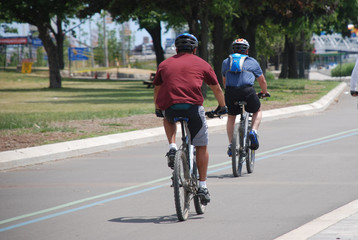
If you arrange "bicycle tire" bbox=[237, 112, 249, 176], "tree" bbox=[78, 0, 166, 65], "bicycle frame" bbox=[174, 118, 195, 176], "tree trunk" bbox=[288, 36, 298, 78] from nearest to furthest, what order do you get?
"bicycle frame" bbox=[174, 118, 195, 176] < "bicycle tire" bbox=[237, 112, 249, 176] < "tree" bbox=[78, 0, 166, 65] < "tree trunk" bbox=[288, 36, 298, 78]

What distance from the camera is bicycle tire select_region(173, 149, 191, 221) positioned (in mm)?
6793

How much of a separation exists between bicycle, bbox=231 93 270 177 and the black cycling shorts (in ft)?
0.19

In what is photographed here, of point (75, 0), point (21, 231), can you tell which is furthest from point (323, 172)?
point (75, 0)

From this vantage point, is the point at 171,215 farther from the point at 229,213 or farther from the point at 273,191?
the point at 273,191

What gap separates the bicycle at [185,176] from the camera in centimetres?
684

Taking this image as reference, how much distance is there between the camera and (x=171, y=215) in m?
7.52

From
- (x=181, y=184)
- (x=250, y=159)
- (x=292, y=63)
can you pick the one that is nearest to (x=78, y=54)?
(x=292, y=63)

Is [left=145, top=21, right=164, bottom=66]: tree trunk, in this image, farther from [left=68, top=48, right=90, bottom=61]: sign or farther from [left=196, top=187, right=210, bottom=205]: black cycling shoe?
[left=196, top=187, right=210, bottom=205]: black cycling shoe

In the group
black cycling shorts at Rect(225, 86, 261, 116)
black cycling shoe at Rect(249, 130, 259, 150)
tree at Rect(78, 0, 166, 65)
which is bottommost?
black cycling shoe at Rect(249, 130, 259, 150)

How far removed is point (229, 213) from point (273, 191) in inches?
58.7

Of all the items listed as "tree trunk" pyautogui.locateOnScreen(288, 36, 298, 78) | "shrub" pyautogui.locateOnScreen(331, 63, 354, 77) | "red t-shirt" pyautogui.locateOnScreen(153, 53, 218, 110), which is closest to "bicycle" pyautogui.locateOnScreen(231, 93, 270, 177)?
"red t-shirt" pyautogui.locateOnScreen(153, 53, 218, 110)

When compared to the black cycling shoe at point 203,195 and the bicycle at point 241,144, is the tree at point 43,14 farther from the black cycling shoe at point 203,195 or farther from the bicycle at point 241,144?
the black cycling shoe at point 203,195

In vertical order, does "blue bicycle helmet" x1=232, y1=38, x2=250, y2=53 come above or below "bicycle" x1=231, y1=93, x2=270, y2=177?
above

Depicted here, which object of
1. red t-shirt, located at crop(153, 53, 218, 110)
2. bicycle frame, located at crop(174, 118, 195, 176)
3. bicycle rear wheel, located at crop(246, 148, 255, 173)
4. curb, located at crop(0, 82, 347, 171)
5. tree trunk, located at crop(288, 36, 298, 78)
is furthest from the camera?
tree trunk, located at crop(288, 36, 298, 78)
